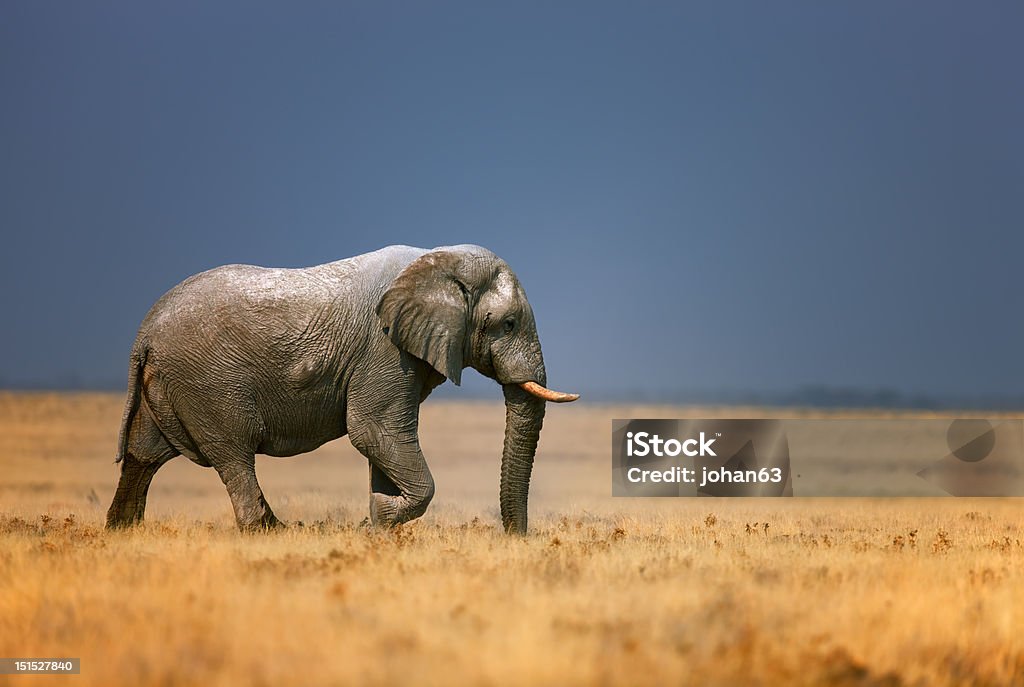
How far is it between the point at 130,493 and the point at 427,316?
4.89 meters

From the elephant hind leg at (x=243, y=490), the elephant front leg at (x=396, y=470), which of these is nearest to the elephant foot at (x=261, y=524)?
the elephant hind leg at (x=243, y=490)

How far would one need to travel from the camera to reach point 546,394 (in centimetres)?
1517

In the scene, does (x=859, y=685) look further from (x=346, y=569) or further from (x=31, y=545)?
(x=31, y=545)

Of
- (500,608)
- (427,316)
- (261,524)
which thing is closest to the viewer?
(500,608)

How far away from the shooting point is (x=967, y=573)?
1262 cm

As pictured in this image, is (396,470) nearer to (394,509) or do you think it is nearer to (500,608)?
(394,509)

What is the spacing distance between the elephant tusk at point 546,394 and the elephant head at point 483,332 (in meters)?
0.01

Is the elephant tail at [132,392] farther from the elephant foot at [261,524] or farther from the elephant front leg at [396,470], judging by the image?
the elephant front leg at [396,470]

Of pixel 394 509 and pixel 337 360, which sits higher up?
pixel 337 360

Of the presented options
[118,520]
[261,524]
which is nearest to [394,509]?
[261,524]

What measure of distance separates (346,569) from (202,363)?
4442mm

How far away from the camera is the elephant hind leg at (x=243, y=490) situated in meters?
15.1

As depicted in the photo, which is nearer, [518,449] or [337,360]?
[337,360]

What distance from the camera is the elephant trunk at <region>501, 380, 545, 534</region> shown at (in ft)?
50.6
